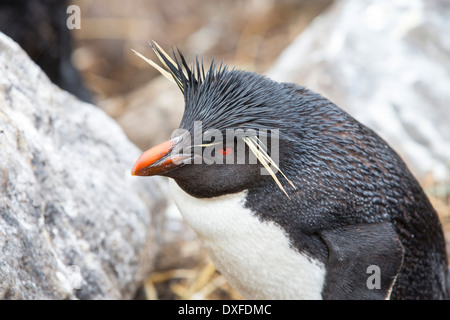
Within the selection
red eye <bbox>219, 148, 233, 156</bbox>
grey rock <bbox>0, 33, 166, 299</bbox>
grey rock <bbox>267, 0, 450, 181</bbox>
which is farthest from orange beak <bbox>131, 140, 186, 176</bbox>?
grey rock <bbox>267, 0, 450, 181</bbox>

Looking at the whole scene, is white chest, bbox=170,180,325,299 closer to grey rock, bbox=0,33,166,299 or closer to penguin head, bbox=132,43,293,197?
penguin head, bbox=132,43,293,197

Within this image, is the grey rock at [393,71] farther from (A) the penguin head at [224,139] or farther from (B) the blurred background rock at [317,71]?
(A) the penguin head at [224,139]

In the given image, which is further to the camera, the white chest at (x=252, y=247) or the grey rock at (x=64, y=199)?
the white chest at (x=252, y=247)

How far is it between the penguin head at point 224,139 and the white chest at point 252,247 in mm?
89

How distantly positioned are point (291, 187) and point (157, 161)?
22.9 inches

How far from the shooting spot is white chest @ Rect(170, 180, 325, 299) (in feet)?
7.96

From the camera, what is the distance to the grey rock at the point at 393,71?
13.7ft

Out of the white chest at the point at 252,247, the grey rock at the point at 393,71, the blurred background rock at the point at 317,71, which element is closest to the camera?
the white chest at the point at 252,247

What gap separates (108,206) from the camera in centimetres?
287

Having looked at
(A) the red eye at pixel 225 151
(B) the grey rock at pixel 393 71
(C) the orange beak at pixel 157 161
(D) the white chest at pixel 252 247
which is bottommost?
(D) the white chest at pixel 252 247

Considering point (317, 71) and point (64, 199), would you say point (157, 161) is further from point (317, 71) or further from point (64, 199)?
point (317, 71)

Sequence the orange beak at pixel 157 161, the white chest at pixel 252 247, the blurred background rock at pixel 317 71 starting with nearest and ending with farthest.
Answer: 1. the orange beak at pixel 157 161
2. the white chest at pixel 252 247
3. the blurred background rock at pixel 317 71

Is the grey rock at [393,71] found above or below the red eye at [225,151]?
above

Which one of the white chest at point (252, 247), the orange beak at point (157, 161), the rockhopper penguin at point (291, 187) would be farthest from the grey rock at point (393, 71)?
the orange beak at point (157, 161)
